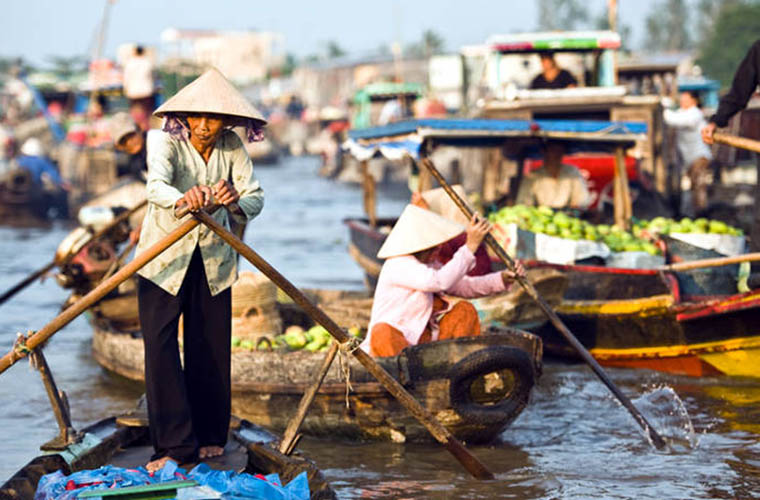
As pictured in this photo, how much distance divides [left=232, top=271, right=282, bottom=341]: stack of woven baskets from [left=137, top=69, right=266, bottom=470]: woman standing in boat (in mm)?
2459

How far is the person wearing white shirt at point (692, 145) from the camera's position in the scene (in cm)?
1450

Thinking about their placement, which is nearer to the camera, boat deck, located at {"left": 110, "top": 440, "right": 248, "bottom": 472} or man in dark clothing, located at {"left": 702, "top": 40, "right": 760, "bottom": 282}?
boat deck, located at {"left": 110, "top": 440, "right": 248, "bottom": 472}

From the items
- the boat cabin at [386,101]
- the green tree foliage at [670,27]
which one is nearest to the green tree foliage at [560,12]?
the green tree foliage at [670,27]

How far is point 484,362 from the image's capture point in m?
5.70

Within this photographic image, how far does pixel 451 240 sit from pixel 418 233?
48 centimetres

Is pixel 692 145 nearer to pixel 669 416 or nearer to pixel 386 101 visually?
pixel 669 416

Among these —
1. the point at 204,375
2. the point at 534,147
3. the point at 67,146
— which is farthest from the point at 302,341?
the point at 67,146

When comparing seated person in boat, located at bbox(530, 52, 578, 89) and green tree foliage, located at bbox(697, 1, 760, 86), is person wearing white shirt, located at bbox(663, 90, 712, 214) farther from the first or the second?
green tree foliage, located at bbox(697, 1, 760, 86)

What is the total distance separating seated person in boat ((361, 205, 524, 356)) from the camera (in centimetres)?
589

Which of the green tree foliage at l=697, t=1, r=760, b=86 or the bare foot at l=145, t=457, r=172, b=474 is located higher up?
the green tree foliage at l=697, t=1, r=760, b=86

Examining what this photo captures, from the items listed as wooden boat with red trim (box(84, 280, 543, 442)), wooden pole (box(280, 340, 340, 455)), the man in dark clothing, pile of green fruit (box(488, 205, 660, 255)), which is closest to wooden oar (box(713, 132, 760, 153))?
the man in dark clothing

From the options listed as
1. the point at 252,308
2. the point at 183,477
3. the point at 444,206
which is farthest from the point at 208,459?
the point at 444,206

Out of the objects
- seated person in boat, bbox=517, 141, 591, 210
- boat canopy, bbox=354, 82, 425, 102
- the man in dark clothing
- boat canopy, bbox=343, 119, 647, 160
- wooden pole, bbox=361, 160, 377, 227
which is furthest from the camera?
boat canopy, bbox=354, 82, 425, 102

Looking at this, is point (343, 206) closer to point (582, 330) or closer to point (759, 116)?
point (759, 116)
